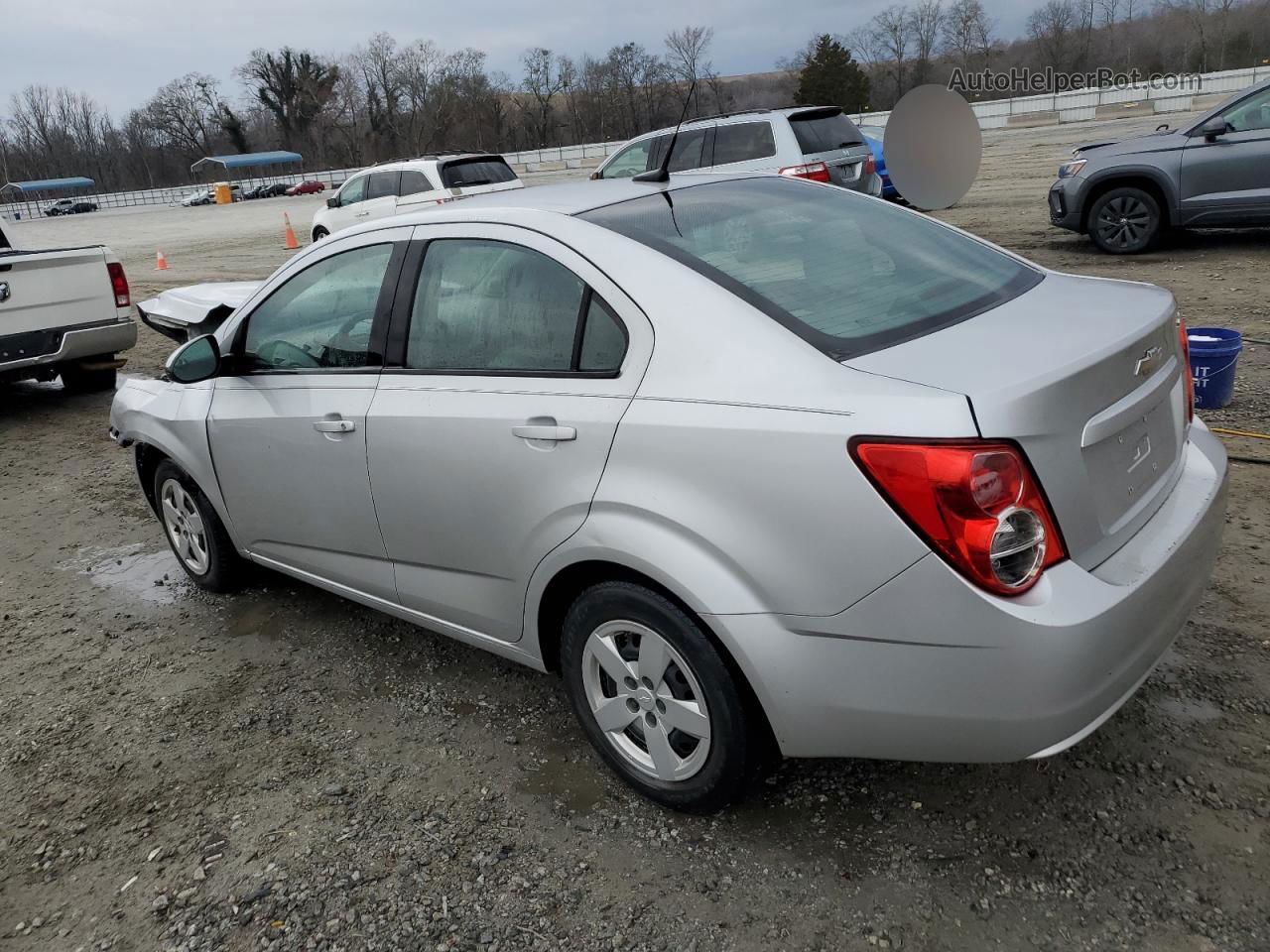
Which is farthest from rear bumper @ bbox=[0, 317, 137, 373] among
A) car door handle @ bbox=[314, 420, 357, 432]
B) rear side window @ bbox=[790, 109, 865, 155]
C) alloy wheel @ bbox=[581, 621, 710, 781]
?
rear side window @ bbox=[790, 109, 865, 155]

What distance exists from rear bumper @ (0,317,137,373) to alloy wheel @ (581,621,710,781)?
6.90m

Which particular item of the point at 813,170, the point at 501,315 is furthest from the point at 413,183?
the point at 501,315

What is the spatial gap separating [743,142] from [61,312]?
313 inches

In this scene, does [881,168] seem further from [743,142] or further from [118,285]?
[118,285]

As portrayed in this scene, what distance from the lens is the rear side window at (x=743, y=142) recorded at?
39.7 ft

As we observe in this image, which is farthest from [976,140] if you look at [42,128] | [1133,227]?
[42,128]

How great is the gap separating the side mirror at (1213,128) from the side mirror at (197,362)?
9.87 metres

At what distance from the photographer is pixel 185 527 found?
448cm

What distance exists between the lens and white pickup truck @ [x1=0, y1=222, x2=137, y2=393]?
7543 millimetres

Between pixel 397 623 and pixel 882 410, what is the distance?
2.64m

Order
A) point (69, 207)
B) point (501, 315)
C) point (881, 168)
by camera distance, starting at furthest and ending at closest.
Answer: point (69, 207)
point (881, 168)
point (501, 315)

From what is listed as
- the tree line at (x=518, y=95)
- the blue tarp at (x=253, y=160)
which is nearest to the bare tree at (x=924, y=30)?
the tree line at (x=518, y=95)

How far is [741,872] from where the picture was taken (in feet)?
8.23

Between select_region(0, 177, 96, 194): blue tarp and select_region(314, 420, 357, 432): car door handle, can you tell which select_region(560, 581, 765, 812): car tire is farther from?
select_region(0, 177, 96, 194): blue tarp
